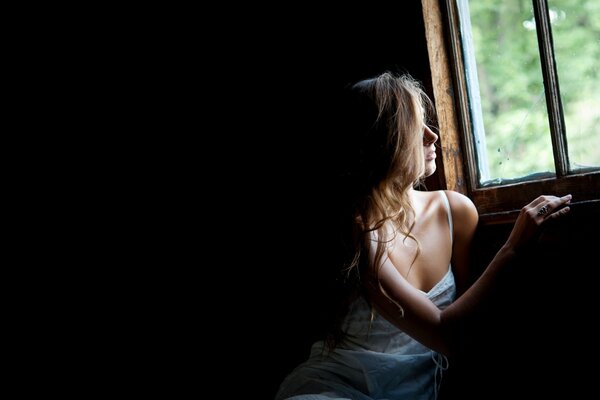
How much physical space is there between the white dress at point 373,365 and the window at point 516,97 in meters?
0.32

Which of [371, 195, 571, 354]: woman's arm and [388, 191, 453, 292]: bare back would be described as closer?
[371, 195, 571, 354]: woman's arm

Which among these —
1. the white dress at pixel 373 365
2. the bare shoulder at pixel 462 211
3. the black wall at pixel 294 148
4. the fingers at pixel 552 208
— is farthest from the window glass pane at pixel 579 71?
the black wall at pixel 294 148

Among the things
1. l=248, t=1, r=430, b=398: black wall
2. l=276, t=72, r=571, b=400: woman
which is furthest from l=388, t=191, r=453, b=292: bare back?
l=248, t=1, r=430, b=398: black wall

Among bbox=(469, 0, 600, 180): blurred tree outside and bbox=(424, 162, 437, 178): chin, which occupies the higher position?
bbox=(469, 0, 600, 180): blurred tree outside

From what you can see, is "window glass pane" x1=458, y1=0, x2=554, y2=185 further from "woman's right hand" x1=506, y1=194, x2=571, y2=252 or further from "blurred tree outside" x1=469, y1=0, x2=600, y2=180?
"woman's right hand" x1=506, y1=194, x2=571, y2=252

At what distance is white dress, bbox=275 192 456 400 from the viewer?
4.35 feet

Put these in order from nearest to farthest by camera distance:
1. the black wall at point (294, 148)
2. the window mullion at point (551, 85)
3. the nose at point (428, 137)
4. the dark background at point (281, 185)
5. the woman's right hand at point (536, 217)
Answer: the woman's right hand at point (536, 217) → the window mullion at point (551, 85) → the nose at point (428, 137) → the dark background at point (281, 185) → the black wall at point (294, 148)

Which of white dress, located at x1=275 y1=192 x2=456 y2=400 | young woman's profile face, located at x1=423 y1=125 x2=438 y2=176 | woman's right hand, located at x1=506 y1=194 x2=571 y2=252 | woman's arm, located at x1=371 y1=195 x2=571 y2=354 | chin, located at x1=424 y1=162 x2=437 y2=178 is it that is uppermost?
young woman's profile face, located at x1=423 y1=125 x2=438 y2=176

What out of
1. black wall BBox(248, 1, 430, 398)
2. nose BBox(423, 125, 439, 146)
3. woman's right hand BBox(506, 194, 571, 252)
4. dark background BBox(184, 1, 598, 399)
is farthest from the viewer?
black wall BBox(248, 1, 430, 398)

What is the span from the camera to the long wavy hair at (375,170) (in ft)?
4.43

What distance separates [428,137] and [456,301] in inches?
17.9

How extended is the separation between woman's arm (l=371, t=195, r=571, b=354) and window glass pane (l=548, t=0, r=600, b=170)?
7.0 inches

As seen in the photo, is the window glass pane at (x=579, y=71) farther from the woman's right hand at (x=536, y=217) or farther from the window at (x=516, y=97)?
the woman's right hand at (x=536, y=217)

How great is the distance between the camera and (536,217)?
3.74ft
